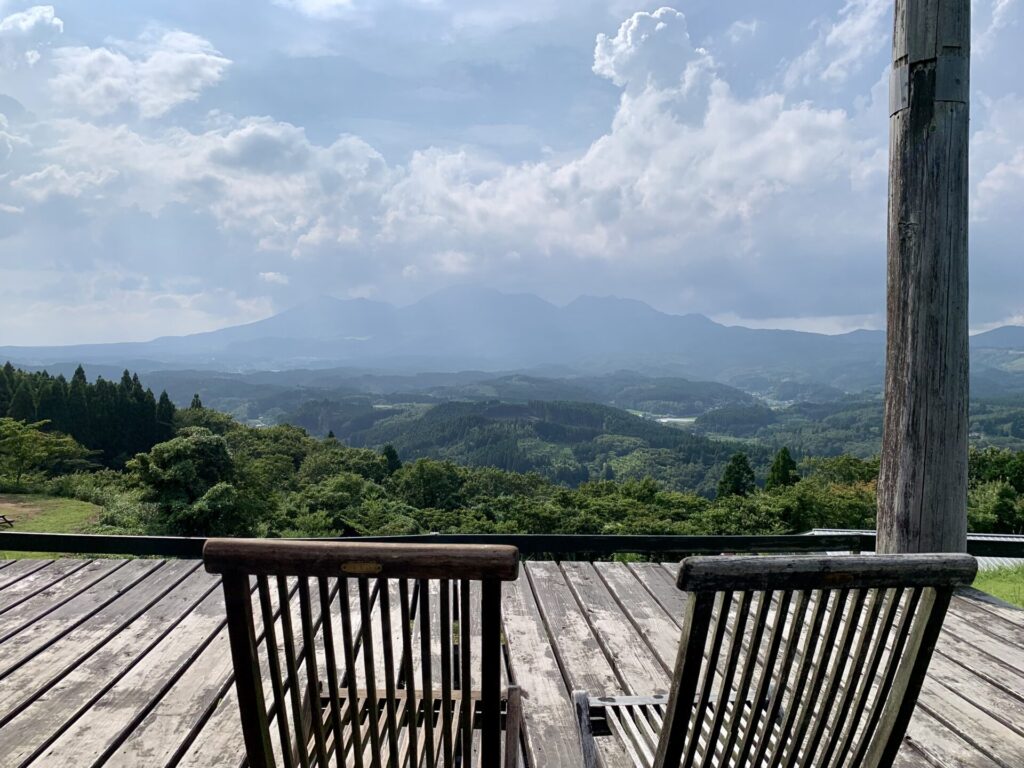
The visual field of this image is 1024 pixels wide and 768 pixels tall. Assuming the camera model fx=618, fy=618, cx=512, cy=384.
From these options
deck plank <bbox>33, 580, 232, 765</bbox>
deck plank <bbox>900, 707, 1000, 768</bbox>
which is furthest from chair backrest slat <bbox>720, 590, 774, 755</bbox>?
deck plank <bbox>33, 580, 232, 765</bbox>

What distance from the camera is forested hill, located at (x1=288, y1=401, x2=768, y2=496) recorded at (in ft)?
268

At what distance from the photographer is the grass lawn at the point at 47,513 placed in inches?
709

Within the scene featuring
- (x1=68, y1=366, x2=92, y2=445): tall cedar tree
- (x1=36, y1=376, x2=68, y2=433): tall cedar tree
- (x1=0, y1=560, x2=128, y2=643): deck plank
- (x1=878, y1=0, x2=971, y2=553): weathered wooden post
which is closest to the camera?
(x1=0, y1=560, x2=128, y2=643): deck plank

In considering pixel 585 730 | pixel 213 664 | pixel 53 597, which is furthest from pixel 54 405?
pixel 585 730

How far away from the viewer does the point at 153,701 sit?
222cm

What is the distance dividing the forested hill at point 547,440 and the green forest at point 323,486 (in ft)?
146

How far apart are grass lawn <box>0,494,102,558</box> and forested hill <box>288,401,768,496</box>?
185 feet

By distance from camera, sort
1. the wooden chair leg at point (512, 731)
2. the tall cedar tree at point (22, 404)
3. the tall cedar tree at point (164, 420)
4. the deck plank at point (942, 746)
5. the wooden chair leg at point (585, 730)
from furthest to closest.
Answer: the tall cedar tree at point (164, 420)
the tall cedar tree at point (22, 404)
the deck plank at point (942, 746)
the wooden chair leg at point (585, 730)
the wooden chair leg at point (512, 731)

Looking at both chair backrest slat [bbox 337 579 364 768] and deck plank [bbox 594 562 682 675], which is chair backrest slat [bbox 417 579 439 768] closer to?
chair backrest slat [bbox 337 579 364 768]

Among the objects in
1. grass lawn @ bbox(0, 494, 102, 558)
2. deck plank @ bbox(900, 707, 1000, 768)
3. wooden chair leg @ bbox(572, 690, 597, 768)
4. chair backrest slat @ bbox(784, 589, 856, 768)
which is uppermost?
chair backrest slat @ bbox(784, 589, 856, 768)

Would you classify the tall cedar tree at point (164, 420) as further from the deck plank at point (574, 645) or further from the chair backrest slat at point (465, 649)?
the chair backrest slat at point (465, 649)

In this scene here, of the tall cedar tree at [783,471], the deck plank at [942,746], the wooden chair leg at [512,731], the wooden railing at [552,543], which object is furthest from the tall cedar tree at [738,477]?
the wooden chair leg at [512,731]

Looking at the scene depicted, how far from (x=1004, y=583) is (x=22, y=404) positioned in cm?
4509

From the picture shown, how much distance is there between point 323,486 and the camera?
2031 centimetres
